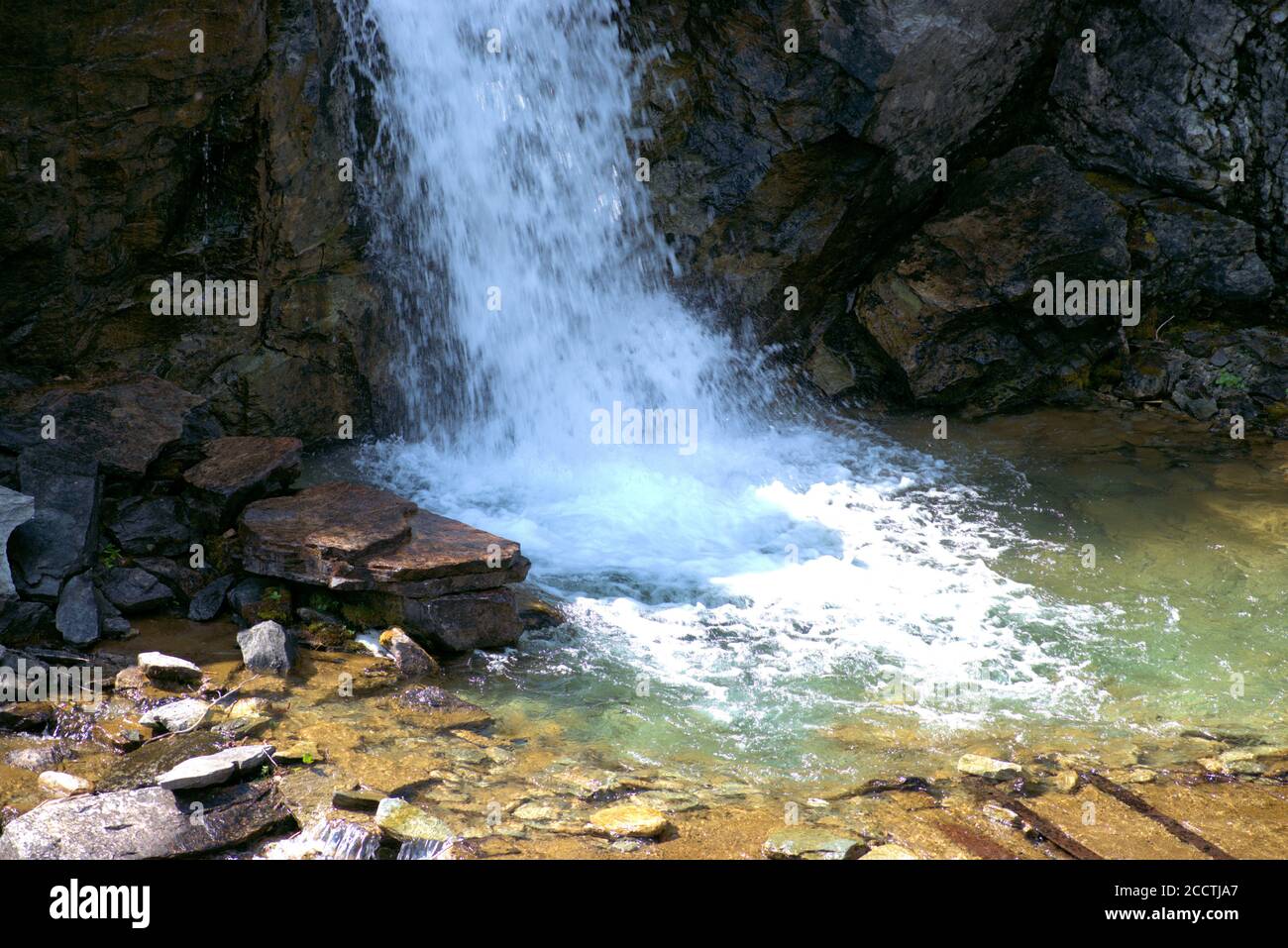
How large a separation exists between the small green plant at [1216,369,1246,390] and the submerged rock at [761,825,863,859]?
742 cm

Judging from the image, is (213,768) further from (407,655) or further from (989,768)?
(989,768)

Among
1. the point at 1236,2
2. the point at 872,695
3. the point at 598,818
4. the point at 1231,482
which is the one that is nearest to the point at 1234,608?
the point at 1231,482

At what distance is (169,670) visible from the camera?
4914 millimetres

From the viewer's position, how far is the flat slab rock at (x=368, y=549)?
18.8 feet

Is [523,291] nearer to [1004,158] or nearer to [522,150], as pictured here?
[522,150]

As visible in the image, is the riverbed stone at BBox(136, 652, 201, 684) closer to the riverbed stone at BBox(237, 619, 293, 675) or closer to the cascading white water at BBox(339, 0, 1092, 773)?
the riverbed stone at BBox(237, 619, 293, 675)

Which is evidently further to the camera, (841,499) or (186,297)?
(841,499)

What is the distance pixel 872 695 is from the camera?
216 inches

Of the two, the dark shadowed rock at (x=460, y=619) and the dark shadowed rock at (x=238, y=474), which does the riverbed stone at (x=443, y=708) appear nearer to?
the dark shadowed rock at (x=460, y=619)

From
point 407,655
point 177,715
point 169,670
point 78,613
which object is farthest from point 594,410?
point 177,715

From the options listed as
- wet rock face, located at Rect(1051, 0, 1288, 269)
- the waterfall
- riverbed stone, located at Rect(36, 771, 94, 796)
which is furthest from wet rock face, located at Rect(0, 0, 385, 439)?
wet rock face, located at Rect(1051, 0, 1288, 269)

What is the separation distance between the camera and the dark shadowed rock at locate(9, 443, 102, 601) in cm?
540

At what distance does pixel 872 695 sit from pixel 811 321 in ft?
17.3

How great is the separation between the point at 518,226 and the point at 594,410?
1.63 meters
